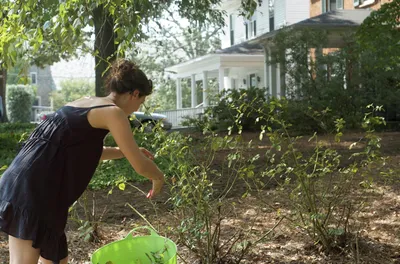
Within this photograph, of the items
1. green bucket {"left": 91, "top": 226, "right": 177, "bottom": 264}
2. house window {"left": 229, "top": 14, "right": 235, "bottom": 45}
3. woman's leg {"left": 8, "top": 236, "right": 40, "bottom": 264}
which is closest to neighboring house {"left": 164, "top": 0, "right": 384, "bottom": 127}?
house window {"left": 229, "top": 14, "right": 235, "bottom": 45}

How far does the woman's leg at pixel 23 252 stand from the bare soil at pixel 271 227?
1091 millimetres

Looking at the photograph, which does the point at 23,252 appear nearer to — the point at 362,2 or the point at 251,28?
the point at 362,2

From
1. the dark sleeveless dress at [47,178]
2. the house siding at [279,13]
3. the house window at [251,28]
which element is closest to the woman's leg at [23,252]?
the dark sleeveless dress at [47,178]

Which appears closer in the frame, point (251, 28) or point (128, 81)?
point (128, 81)

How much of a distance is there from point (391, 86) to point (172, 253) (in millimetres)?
12968

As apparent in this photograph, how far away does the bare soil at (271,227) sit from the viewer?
149 inches

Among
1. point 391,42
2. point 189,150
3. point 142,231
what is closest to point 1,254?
point 142,231

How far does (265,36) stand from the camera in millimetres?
18406

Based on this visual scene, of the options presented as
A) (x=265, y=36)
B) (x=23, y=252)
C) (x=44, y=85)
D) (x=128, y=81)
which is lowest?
(x=23, y=252)

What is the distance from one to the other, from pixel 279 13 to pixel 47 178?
77.0 ft

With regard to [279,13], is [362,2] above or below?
below

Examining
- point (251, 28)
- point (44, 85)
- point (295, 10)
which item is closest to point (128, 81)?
point (295, 10)

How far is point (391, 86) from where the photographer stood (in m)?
14.2

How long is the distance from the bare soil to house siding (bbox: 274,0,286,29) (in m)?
19.0
